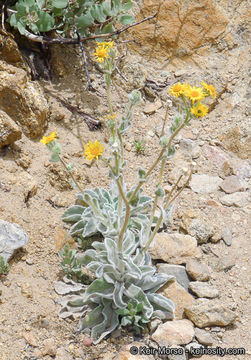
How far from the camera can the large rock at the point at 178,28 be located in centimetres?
511

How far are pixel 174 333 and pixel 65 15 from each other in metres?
3.38

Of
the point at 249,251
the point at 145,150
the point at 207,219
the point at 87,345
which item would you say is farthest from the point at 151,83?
the point at 87,345

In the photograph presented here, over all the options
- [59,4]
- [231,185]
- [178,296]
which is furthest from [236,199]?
[59,4]

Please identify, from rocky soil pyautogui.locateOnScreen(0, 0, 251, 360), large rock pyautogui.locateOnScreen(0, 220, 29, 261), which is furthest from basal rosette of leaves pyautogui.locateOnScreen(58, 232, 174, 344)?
large rock pyautogui.locateOnScreen(0, 220, 29, 261)

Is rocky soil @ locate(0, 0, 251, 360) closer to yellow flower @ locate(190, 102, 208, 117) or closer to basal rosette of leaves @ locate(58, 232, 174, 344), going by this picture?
basal rosette of leaves @ locate(58, 232, 174, 344)

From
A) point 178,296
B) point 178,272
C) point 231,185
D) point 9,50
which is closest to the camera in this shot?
point 178,296

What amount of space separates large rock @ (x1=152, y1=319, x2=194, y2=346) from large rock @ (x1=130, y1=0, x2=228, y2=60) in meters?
3.60

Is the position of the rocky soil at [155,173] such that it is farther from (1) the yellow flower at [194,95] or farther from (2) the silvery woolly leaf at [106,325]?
(1) the yellow flower at [194,95]

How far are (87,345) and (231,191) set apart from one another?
2.19 metres

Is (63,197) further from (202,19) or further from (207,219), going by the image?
(202,19)

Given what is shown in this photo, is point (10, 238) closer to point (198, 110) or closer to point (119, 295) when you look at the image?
point (119, 295)

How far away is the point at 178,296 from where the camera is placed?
10.2 feet

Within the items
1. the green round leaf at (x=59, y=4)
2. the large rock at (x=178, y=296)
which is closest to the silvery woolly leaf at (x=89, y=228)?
the large rock at (x=178, y=296)

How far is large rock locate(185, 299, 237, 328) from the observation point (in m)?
2.90
